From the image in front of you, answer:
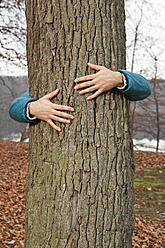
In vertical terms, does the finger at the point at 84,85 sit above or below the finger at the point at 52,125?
above

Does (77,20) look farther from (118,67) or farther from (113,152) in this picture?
(113,152)

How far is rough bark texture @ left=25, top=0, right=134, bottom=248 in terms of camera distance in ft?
5.73

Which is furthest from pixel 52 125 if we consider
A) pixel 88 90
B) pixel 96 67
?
pixel 96 67

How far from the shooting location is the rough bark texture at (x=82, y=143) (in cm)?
175

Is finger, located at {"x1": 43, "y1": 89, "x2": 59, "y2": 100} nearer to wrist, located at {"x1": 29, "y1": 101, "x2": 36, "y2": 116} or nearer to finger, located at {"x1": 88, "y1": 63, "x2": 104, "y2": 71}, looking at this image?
wrist, located at {"x1": 29, "y1": 101, "x2": 36, "y2": 116}

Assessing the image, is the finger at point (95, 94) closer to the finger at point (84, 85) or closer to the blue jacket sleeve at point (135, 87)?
the finger at point (84, 85)

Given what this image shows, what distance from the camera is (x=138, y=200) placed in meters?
5.78

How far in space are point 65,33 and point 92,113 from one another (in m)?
0.65

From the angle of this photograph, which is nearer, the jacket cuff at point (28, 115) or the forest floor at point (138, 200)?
the jacket cuff at point (28, 115)

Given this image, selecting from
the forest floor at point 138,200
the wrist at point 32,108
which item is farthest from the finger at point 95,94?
the forest floor at point 138,200

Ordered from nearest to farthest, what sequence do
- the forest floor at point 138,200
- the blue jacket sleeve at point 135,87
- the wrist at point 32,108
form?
the blue jacket sleeve at point 135,87
the wrist at point 32,108
the forest floor at point 138,200

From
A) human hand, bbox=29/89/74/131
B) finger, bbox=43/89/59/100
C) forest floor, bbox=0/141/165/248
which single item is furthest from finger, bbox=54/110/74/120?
forest floor, bbox=0/141/165/248

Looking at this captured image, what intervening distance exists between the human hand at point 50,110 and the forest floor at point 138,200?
8.35 ft

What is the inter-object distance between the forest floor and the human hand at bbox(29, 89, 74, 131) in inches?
100
